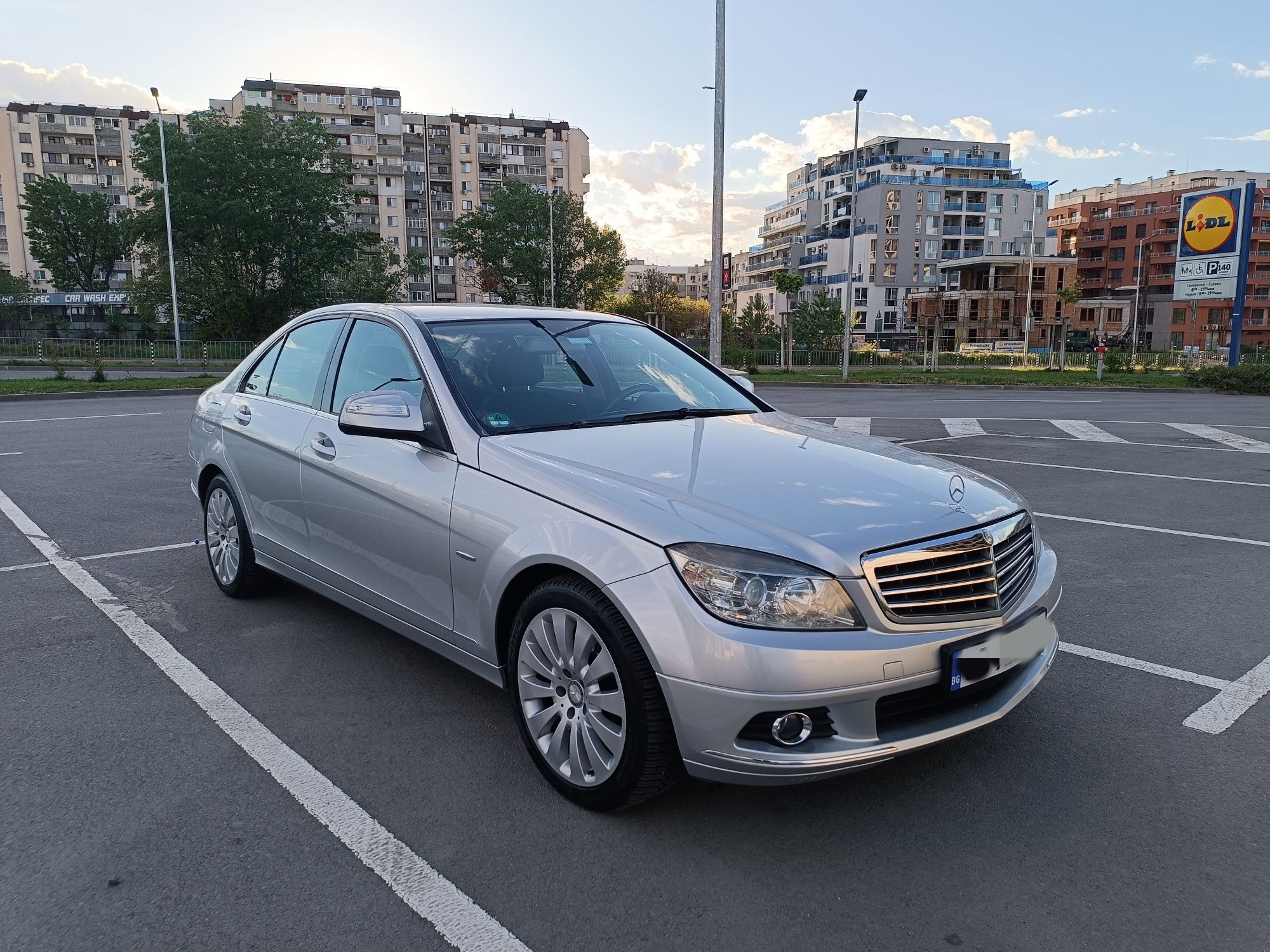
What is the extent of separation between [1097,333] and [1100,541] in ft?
282

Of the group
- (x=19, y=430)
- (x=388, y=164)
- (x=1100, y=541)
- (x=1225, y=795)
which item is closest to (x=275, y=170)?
(x=19, y=430)

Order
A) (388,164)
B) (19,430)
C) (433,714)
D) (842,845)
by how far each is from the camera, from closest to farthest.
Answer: (842,845) < (433,714) < (19,430) < (388,164)

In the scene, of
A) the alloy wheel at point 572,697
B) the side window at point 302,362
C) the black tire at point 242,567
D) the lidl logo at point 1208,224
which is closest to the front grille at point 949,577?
the alloy wheel at point 572,697

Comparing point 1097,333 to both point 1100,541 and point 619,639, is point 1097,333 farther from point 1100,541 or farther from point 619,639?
point 619,639

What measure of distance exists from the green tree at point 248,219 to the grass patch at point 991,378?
1822cm

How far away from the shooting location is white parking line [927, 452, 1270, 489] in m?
9.15

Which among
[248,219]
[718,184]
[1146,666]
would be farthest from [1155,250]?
[1146,666]

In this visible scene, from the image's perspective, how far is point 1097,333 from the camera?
82000mm

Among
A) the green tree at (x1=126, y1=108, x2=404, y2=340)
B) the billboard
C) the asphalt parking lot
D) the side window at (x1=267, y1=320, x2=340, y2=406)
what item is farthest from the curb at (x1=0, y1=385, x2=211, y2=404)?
the billboard

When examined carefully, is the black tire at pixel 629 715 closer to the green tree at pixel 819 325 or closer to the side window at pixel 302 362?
the side window at pixel 302 362

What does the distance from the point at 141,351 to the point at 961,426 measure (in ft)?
119

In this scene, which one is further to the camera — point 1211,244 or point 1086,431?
point 1211,244

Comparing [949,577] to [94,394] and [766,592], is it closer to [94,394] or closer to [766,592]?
[766,592]

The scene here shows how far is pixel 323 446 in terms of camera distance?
4.04 m
